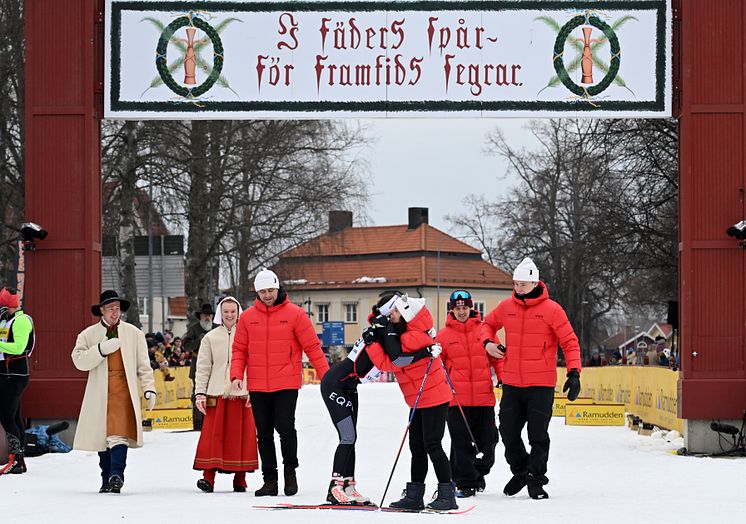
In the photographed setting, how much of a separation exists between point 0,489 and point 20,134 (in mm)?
20147

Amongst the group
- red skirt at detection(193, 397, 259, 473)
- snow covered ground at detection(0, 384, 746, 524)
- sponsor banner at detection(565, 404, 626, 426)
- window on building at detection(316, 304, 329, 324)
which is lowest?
window on building at detection(316, 304, 329, 324)

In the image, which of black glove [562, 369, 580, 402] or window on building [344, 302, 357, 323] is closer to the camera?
black glove [562, 369, 580, 402]

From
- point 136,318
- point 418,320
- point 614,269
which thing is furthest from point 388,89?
point 614,269

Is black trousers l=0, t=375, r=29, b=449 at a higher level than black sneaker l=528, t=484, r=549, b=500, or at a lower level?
higher

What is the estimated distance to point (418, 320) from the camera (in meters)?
10.8

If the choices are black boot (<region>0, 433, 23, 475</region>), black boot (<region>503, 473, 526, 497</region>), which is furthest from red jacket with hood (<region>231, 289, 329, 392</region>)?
black boot (<region>0, 433, 23, 475</region>)

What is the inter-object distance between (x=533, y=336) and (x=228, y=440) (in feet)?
9.38

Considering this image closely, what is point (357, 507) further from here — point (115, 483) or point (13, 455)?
point (13, 455)

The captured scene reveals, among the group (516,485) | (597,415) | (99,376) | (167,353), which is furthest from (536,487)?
(167,353)

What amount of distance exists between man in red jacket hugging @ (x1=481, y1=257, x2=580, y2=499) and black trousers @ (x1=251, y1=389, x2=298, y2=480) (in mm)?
1792

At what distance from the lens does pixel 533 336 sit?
1210 centimetres

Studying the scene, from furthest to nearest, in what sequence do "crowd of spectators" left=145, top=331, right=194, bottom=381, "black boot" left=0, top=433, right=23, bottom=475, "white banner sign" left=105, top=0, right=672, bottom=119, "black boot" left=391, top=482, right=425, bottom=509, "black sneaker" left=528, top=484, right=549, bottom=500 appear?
"crowd of spectators" left=145, top=331, right=194, bottom=381
"white banner sign" left=105, top=0, right=672, bottom=119
"black boot" left=0, top=433, right=23, bottom=475
"black sneaker" left=528, top=484, right=549, bottom=500
"black boot" left=391, top=482, right=425, bottom=509

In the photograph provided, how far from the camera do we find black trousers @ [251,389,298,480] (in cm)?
1213

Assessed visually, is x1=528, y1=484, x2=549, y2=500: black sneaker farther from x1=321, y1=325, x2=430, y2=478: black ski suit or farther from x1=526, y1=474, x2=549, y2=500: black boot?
x1=321, y1=325, x2=430, y2=478: black ski suit
